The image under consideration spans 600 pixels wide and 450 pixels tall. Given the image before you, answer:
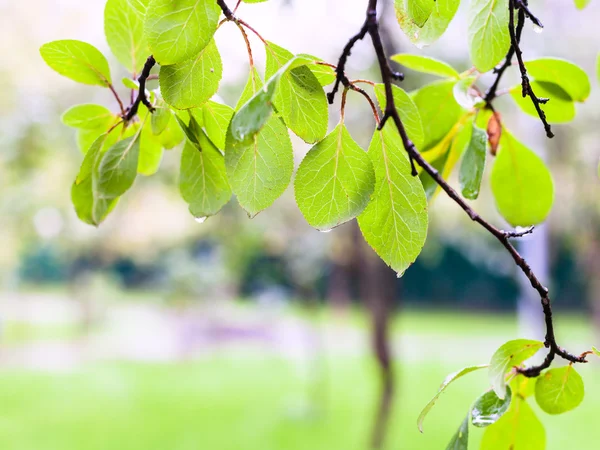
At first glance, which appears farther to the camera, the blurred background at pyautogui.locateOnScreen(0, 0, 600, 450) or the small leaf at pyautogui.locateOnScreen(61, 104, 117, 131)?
the blurred background at pyautogui.locateOnScreen(0, 0, 600, 450)

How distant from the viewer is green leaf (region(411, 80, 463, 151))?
11.3 inches

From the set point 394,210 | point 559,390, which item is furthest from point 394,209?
point 559,390

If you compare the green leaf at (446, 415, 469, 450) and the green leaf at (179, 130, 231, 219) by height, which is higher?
the green leaf at (179, 130, 231, 219)

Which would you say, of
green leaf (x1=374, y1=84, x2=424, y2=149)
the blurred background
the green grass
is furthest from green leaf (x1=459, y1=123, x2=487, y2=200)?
the green grass

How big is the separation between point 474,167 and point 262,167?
9cm

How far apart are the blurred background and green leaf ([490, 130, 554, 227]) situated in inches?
50.5

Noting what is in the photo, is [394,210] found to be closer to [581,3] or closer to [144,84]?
[144,84]

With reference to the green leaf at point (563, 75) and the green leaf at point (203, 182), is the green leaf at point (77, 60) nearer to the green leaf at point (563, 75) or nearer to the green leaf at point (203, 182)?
the green leaf at point (203, 182)

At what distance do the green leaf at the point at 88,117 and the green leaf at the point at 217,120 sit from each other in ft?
0.19

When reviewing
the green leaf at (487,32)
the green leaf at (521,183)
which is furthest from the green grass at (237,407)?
the green leaf at (487,32)

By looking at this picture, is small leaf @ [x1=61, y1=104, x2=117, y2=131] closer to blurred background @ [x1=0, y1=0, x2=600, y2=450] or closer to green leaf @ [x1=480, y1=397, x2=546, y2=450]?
green leaf @ [x1=480, y1=397, x2=546, y2=450]

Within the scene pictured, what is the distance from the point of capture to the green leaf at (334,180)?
0.65 ft

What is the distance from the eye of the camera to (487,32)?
23 cm

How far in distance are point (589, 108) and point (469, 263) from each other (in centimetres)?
342
